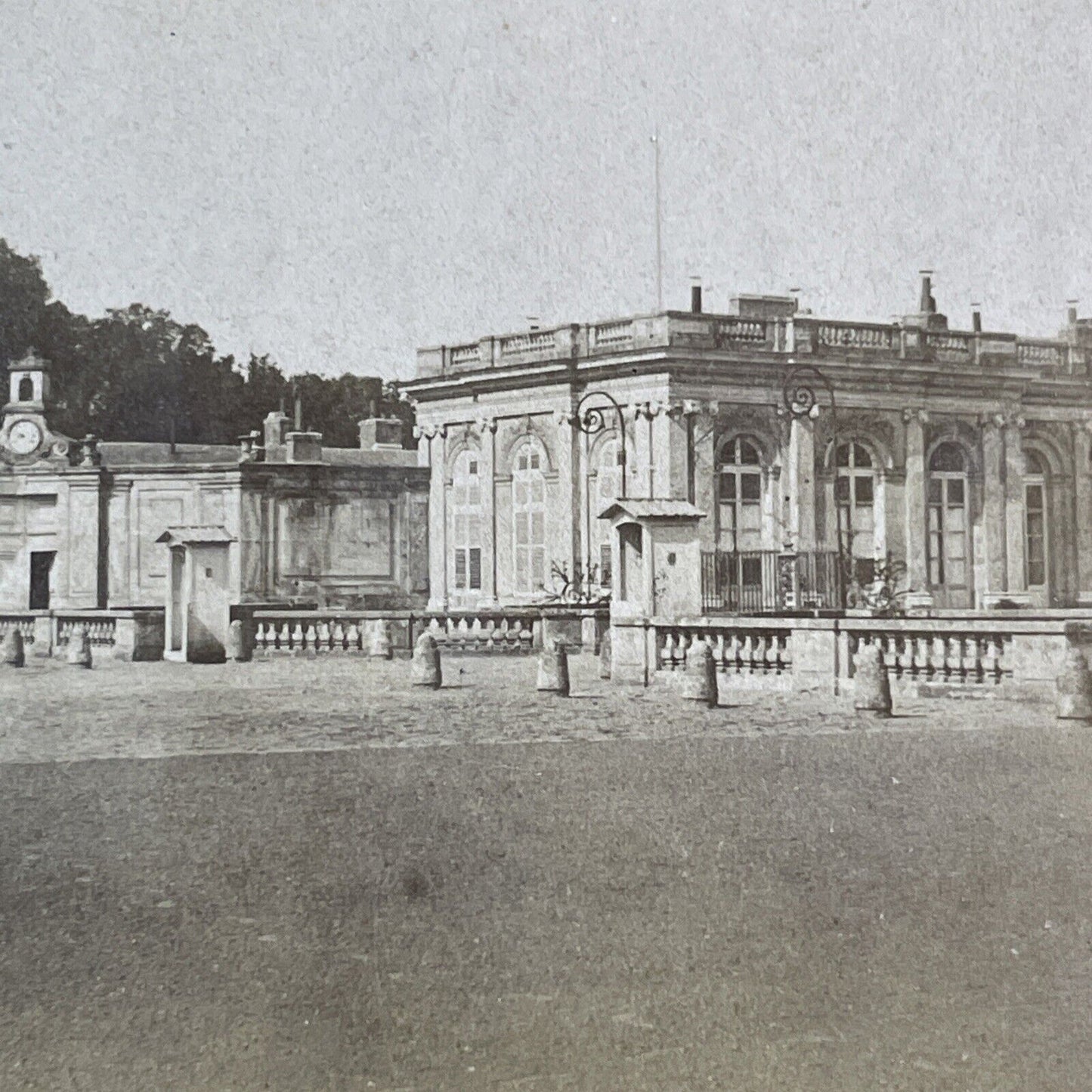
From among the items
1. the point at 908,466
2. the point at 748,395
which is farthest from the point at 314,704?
the point at 908,466

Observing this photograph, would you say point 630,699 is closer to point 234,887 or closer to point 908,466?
point 234,887

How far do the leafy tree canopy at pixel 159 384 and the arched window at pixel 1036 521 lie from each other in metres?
19.4

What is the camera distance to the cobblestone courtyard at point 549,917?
4484mm

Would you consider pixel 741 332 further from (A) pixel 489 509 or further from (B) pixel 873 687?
(B) pixel 873 687

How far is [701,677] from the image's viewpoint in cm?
1501

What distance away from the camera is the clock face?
38094 millimetres

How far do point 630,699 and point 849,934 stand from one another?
998 centimetres

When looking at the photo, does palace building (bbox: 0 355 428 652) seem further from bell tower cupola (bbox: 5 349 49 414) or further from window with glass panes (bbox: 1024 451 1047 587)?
window with glass panes (bbox: 1024 451 1047 587)

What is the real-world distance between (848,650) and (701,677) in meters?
1.72

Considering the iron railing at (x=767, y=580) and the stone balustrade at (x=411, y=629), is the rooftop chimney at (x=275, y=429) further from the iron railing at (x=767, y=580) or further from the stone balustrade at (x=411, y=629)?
the stone balustrade at (x=411, y=629)

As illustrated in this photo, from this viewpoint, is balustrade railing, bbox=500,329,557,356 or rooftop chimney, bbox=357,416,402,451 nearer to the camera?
balustrade railing, bbox=500,329,557,356

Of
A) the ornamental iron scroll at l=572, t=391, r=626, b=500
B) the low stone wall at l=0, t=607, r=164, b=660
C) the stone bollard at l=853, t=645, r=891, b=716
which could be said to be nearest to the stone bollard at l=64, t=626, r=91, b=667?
the low stone wall at l=0, t=607, r=164, b=660

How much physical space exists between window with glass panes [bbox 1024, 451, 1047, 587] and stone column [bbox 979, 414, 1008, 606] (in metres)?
0.84

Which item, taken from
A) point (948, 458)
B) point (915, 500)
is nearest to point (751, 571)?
point (915, 500)
